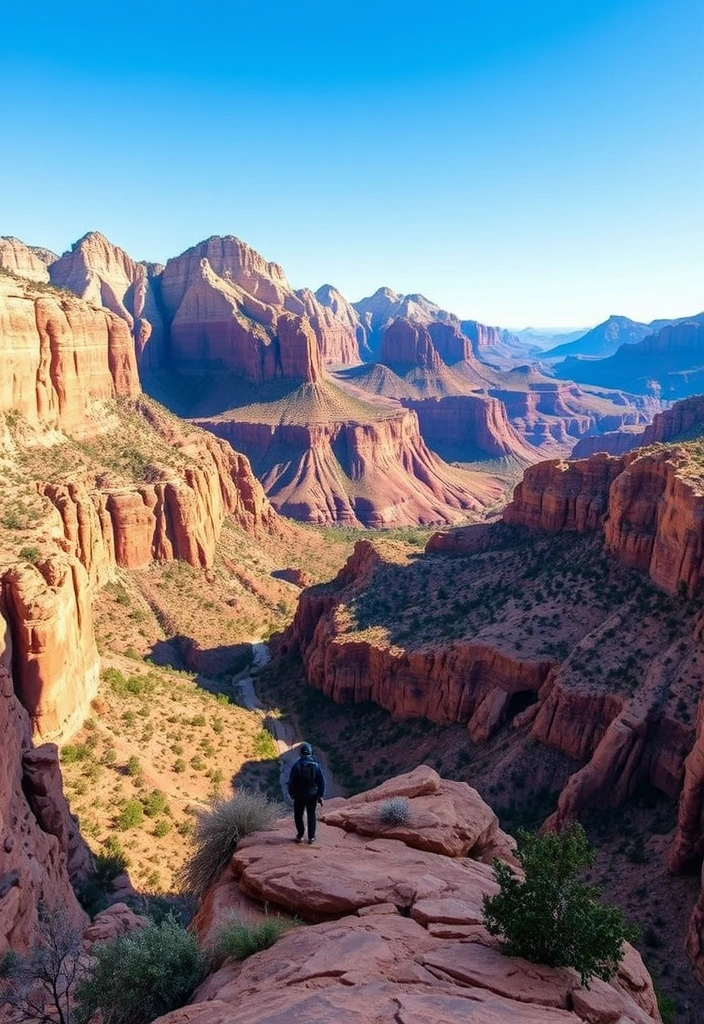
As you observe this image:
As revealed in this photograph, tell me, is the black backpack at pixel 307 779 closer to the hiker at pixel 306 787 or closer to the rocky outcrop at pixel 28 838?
the hiker at pixel 306 787

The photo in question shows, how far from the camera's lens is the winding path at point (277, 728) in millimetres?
41531

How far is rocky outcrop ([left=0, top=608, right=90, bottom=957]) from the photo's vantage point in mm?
16234

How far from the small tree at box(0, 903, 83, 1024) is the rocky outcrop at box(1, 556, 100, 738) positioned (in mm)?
17123

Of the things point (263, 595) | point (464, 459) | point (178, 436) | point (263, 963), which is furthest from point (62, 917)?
point (464, 459)

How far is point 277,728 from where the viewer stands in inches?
1938

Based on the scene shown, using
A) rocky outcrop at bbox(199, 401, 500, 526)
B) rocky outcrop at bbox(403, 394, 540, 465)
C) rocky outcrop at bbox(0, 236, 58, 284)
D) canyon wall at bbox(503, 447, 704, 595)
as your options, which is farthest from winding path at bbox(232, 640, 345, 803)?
rocky outcrop at bbox(403, 394, 540, 465)

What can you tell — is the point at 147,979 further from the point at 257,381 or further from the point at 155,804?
the point at 257,381

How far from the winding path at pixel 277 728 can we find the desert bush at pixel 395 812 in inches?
789

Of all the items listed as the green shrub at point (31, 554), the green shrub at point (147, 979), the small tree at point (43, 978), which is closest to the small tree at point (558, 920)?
the green shrub at point (147, 979)

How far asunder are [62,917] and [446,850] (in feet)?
28.5

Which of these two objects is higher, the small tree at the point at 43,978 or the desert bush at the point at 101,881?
the small tree at the point at 43,978

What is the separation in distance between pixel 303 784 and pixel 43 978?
596cm

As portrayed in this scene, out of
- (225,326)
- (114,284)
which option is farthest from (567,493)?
(114,284)

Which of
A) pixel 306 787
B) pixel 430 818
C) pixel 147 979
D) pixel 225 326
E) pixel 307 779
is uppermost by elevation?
pixel 225 326
